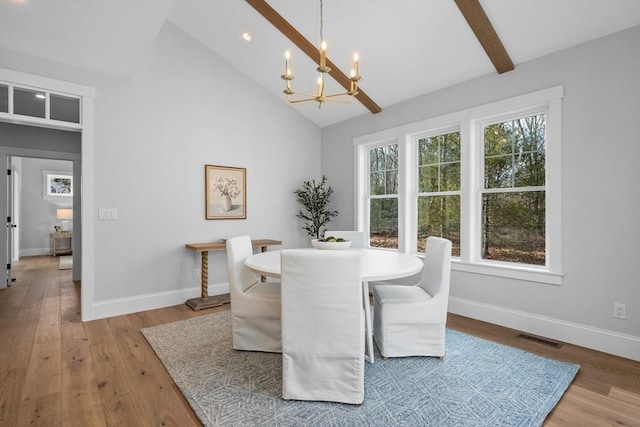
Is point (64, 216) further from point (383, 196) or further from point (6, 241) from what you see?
point (383, 196)

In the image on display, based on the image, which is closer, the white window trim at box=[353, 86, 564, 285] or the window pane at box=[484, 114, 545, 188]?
the white window trim at box=[353, 86, 564, 285]

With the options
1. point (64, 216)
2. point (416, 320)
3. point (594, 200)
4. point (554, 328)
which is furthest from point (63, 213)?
point (594, 200)

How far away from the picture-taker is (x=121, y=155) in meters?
3.54

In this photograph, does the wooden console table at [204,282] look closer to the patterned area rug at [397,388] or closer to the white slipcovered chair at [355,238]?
the patterned area rug at [397,388]

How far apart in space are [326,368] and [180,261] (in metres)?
2.76

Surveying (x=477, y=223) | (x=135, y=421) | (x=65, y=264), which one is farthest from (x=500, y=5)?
(x=65, y=264)

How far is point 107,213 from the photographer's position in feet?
11.4

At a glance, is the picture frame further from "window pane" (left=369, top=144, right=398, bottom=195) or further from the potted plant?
"window pane" (left=369, top=144, right=398, bottom=195)

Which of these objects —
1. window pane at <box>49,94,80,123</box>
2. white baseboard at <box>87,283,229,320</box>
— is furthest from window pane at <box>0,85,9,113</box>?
white baseboard at <box>87,283,229,320</box>

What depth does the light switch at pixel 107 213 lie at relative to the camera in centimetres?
343

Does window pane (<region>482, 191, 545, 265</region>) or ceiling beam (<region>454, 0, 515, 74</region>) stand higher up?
ceiling beam (<region>454, 0, 515, 74</region>)

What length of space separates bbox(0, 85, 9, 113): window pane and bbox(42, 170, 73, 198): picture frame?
6222 millimetres

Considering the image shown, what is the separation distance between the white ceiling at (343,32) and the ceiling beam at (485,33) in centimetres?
6

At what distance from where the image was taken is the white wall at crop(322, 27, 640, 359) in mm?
2480
